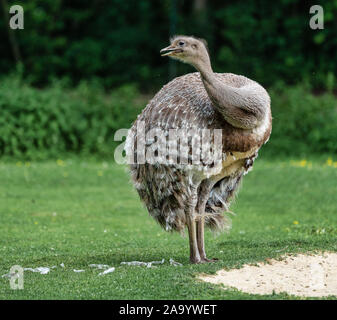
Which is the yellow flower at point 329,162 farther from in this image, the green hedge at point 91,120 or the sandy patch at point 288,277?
the sandy patch at point 288,277

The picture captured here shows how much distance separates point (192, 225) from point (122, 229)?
9.63ft

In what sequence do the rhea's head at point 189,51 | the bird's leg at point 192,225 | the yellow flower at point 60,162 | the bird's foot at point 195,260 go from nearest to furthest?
the rhea's head at point 189,51 → the bird's leg at point 192,225 → the bird's foot at point 195,260 → the yellow flower at point 60,162

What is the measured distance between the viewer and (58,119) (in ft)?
55.1

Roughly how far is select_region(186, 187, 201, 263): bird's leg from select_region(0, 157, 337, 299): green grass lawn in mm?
210

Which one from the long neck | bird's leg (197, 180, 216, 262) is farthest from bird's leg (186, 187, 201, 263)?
the long neck

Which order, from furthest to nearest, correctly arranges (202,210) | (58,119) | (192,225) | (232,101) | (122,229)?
(58,119) → (122,229) → (202,210) → (192,225) → (232,101)

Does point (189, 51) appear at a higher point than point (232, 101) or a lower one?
higher

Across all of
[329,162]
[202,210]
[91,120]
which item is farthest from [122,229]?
[91,120]

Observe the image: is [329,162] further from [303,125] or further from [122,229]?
[122,229]

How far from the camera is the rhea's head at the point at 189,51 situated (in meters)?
7.14

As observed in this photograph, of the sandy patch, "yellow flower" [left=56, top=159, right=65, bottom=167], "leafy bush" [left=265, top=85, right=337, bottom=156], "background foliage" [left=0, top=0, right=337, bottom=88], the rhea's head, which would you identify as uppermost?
"background foliage" [left=0, top=0, right=337, bottom=88]

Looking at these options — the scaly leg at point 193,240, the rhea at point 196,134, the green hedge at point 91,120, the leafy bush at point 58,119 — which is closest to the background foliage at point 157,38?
the green hedge at point 91,120

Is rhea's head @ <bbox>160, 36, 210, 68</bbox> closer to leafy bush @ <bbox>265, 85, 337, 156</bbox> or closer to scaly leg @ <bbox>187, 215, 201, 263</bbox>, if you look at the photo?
scaly leg @ <bbox>187, 215, 201, 263</bbox>

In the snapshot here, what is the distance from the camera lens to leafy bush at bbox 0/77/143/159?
16.3 metres
